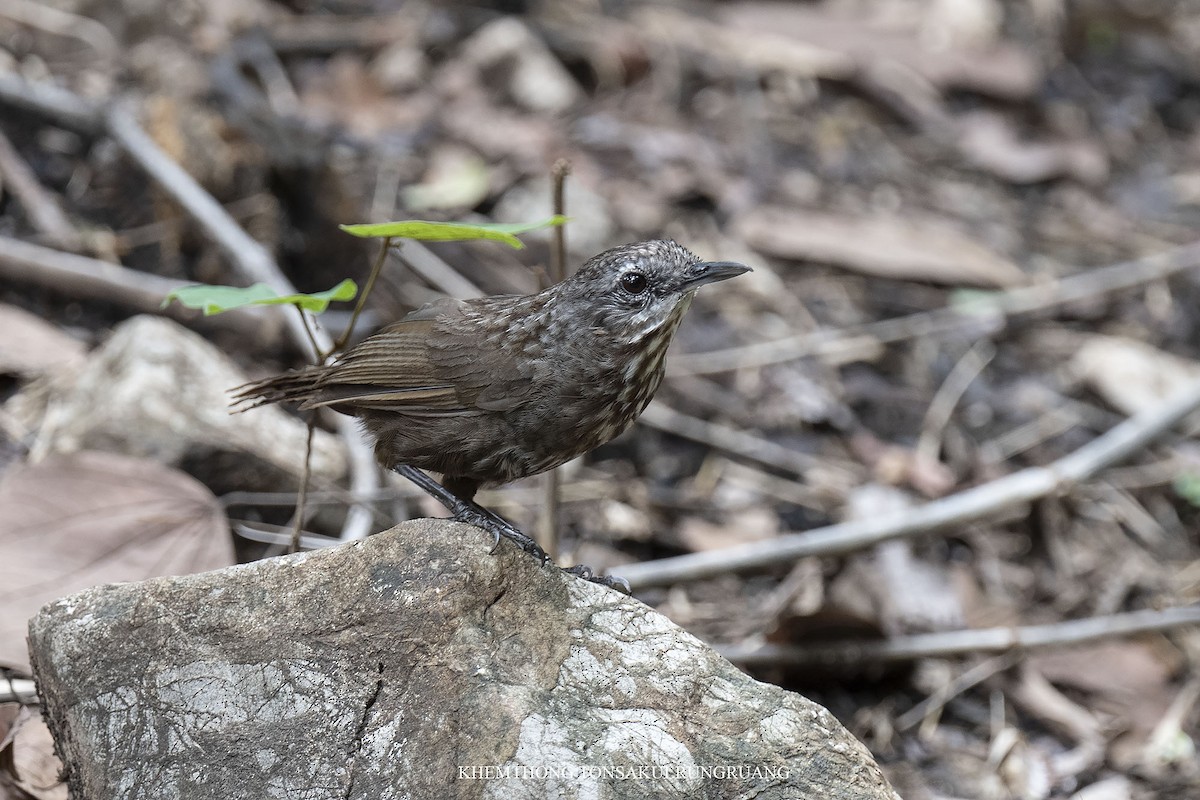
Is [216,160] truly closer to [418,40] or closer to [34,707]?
[418,40]

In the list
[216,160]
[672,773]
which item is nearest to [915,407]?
[216,160]

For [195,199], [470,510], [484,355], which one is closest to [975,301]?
[195,199]

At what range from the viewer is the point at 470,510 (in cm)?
363

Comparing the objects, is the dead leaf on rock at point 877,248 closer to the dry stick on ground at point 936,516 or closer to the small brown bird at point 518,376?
the dry stick on ground at point 936,516

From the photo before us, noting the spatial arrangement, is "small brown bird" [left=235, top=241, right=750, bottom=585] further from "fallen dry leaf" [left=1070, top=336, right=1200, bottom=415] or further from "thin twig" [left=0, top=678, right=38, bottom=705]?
"fallen dry leaf" [left=1070, top=336, right=1200, bottom=415]

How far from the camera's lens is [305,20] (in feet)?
28.1

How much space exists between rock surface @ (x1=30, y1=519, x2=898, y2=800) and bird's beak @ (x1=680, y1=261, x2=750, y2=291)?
104cm

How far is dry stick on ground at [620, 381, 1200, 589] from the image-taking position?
5004 mm

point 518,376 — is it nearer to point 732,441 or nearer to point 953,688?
point 953,688

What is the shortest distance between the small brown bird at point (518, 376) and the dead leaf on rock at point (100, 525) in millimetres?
638

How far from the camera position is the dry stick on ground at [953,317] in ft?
22.4

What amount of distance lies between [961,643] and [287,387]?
282cm

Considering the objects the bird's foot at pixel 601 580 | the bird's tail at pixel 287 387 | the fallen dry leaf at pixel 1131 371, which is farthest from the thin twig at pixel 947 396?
the bird's tail at pixel 287 387

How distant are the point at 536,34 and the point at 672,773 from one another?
6927 mm
